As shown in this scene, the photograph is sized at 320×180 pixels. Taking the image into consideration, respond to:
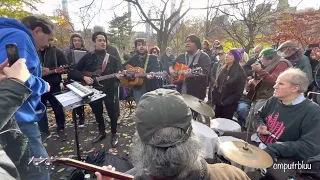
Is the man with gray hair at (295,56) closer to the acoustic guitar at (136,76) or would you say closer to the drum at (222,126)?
the drum at (222,126)

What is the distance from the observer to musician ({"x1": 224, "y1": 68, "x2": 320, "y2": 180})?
7.23ft

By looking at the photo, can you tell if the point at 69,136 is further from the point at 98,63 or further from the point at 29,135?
the point at 29,135

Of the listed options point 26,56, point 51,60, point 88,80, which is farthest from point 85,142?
point 26,56

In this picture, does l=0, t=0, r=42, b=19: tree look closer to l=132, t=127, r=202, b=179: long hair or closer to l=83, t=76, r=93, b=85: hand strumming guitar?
l=83, t=76, r=93, b=85: hand strumming guitar

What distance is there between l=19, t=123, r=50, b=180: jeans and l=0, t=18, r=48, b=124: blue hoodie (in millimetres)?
83

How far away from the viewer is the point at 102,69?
14.2 ft

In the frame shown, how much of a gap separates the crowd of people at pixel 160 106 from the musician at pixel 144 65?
0.9 inches

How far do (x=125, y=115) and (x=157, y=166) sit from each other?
217 inches

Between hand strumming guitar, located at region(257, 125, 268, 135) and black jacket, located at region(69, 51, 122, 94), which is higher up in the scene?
black jacket, located at region(69, 51, 122, 94)

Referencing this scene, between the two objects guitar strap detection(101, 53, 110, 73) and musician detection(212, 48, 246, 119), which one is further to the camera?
guitar strap detection(101, 53, 110, 73)

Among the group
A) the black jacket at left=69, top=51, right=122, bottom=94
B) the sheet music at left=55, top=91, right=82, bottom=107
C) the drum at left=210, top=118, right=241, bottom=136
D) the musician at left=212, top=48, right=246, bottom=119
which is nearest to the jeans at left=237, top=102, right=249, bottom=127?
the musician at left=212, top=48, right=246, bottom=119

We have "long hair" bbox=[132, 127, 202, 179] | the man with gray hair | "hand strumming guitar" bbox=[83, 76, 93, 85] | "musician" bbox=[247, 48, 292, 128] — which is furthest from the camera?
the man with gray hair

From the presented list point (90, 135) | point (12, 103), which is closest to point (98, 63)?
point (90, 135)

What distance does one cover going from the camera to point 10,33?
1.71 metres
